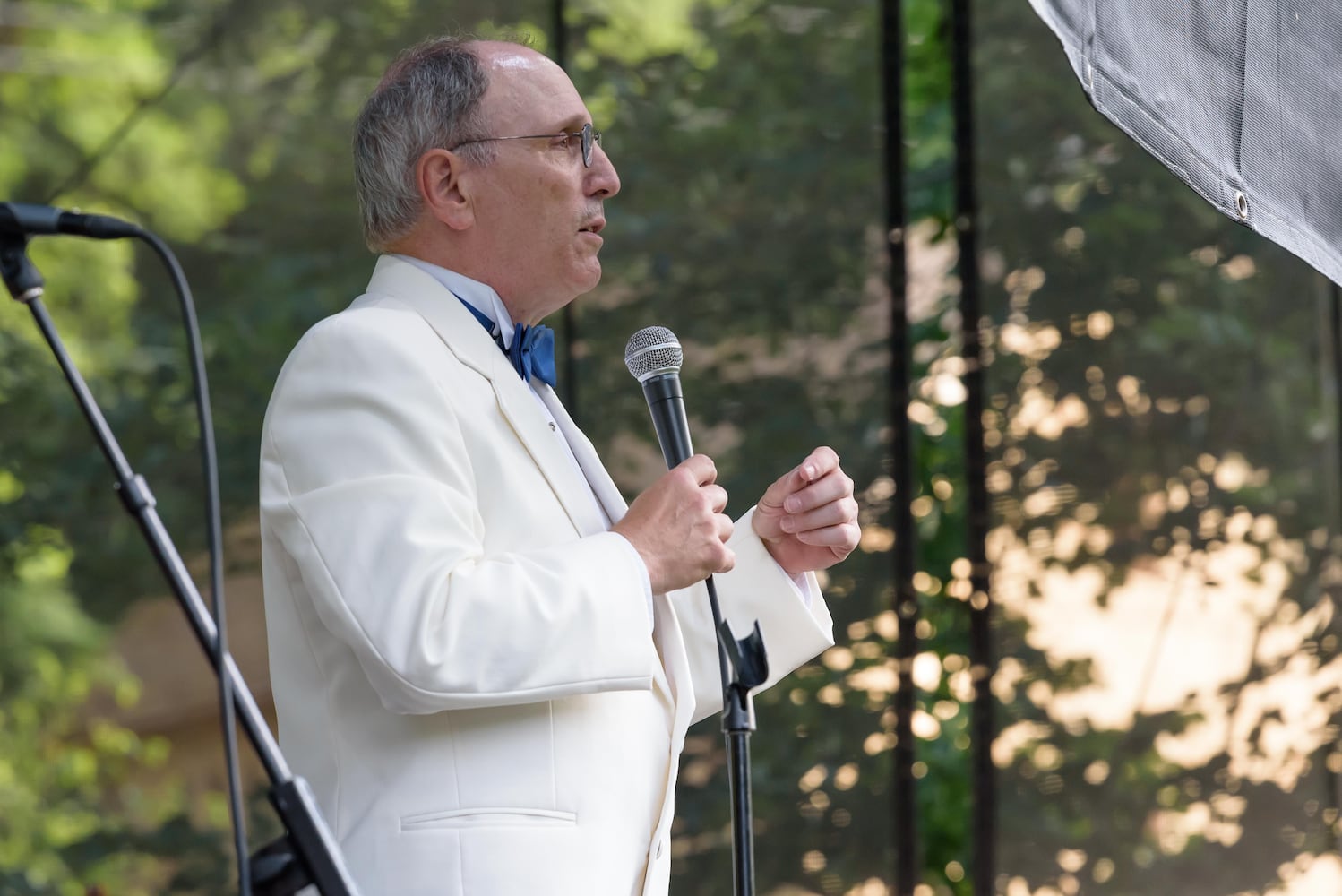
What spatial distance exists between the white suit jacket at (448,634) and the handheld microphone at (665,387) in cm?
13

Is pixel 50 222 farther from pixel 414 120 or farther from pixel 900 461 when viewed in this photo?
pixel 900 461

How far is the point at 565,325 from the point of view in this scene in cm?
340

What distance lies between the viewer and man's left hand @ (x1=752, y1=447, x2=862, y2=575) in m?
1.77

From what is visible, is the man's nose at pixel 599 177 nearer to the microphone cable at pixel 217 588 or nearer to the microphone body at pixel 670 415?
the microphone body at pixel 670 415

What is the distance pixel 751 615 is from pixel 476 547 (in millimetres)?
529

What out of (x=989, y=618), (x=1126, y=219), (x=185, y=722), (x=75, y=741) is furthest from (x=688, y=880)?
(x=1126, y=219)

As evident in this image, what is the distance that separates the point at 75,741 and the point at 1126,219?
2813 millimetres

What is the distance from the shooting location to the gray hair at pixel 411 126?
178cm

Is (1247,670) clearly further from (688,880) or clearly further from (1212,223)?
(688,880)

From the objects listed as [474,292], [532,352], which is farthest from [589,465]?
[474,292]

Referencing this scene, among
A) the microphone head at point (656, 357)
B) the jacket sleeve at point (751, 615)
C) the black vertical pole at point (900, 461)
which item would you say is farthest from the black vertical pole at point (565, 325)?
the microphone head at point (656, 357)

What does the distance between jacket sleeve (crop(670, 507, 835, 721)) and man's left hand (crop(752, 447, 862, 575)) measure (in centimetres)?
5

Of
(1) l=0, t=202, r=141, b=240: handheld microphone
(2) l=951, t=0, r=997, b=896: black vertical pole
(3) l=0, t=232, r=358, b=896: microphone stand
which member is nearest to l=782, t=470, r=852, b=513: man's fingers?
(3) l=0, t=232, r=358, b=896: microphone stand

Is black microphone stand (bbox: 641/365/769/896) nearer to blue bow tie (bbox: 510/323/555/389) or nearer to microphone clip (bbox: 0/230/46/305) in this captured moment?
blue bow tie (bbox: 510/323/555/389)
